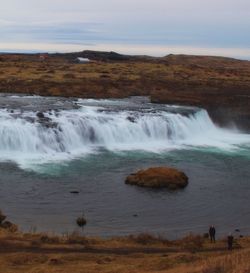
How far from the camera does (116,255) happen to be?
19984 millimetres

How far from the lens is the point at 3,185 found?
1248 inches

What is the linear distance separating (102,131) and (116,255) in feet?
91.8

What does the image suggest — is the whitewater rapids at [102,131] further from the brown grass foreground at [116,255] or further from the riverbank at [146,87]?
the brown grass foreground at [116,255]

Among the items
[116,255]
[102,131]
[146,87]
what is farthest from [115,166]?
[146,87]

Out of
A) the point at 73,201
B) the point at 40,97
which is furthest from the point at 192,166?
the point at 40,97

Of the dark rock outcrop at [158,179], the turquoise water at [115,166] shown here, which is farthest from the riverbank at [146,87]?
the dark rock outcrop at [158,179]

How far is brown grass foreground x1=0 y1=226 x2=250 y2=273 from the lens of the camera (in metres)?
17.6

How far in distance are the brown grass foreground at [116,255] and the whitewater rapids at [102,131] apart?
17.1m

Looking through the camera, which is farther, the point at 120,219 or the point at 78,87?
the point at 78,87

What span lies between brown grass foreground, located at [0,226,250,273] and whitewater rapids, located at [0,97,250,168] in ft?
56.1

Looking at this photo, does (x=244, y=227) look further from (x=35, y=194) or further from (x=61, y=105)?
(x=61, y=105)

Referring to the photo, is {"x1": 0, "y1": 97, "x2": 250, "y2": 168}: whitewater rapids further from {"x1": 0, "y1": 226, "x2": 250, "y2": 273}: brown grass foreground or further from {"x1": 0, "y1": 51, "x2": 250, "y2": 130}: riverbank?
{"x1": 0, "y1": 226, "x2": 250, "y2": 273}: brown grass foreground

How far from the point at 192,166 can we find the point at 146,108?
58.8 feet

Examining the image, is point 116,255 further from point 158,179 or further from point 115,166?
point 115,166
